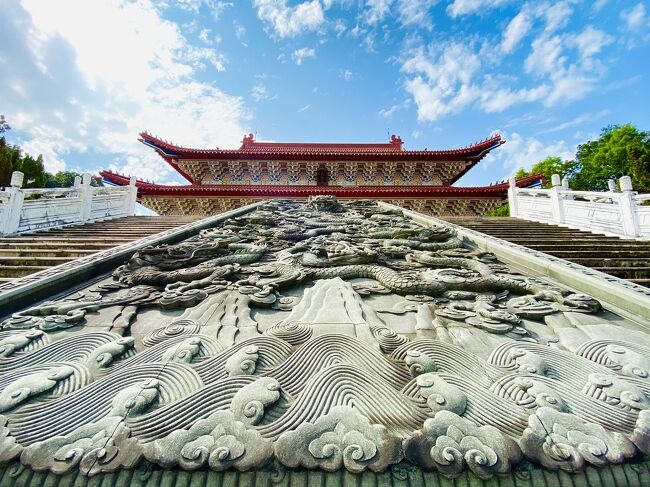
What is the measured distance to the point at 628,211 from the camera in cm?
576

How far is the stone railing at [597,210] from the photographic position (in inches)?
223

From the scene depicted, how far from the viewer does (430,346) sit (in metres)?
1.78

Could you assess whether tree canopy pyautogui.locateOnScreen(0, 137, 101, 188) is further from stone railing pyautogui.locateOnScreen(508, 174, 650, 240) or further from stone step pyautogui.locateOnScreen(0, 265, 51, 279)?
stone railing pyautogui.locateOnScreen(508, 174, 650, 240)

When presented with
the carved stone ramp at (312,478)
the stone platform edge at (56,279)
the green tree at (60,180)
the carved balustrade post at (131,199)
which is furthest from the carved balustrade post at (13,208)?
the green tree at (60,180)

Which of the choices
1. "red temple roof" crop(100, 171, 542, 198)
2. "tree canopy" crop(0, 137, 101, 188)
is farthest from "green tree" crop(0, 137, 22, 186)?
"red temple roof" crop(100, 171, 542, 198)

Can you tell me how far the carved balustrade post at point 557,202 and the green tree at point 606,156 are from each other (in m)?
16.9

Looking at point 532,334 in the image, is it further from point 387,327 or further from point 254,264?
point 254,264

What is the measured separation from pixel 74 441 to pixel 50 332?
4.37 ft

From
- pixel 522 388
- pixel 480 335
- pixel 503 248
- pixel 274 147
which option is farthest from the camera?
pixel 274 147

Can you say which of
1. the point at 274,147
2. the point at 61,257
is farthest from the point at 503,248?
the point at 274,147

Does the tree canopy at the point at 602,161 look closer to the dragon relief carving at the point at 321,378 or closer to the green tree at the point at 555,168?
the green tree at the point at 555,168

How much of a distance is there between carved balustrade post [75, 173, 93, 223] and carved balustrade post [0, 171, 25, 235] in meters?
1.35

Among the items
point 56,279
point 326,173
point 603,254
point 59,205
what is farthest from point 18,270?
point 326,173

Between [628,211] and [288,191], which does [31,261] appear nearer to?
[288,191]
